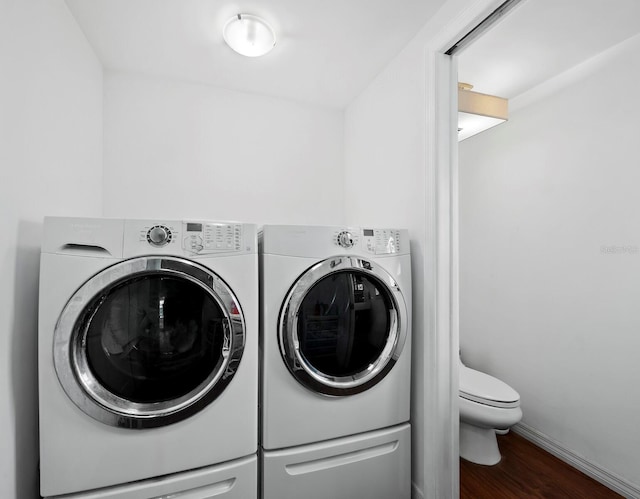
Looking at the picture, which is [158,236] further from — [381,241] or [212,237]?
[381,241]

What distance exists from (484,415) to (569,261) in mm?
1063

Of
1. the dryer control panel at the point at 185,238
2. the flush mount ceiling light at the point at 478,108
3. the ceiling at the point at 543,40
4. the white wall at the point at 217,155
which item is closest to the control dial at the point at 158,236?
the dryer control panel at the point at 185,238

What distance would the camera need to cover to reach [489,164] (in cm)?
251

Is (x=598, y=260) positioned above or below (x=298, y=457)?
above

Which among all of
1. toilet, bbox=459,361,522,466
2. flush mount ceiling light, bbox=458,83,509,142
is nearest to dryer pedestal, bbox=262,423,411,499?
toilet, bbox=459,361,522,466

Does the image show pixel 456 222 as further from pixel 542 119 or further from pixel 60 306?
pixel 60 306

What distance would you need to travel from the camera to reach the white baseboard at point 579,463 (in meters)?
1.67

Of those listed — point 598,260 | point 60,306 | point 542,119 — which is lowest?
point 60,306

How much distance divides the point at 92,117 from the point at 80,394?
142 centimetres

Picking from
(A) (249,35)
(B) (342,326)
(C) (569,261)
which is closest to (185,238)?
(B) (342,326)

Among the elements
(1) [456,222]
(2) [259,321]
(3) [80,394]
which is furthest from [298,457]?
(1) [456,222]

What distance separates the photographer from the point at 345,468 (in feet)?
4.55

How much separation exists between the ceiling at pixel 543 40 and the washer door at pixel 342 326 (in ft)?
3.83

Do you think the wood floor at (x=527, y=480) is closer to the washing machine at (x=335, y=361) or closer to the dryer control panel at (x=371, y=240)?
the washing machine at (x=335, y=361)
